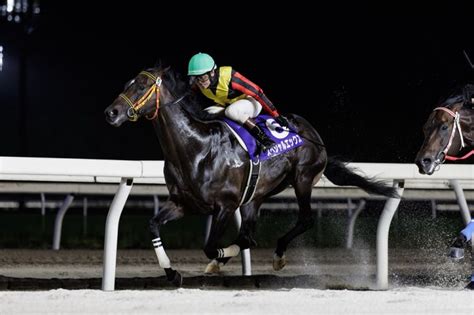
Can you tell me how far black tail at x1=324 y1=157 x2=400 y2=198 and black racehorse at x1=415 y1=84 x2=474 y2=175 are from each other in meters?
0.87

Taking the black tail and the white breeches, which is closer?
the white breeches

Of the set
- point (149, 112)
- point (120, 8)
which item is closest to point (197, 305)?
point (149, 112)

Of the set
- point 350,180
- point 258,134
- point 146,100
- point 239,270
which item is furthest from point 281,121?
point 239,270

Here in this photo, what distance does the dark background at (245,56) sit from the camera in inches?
754

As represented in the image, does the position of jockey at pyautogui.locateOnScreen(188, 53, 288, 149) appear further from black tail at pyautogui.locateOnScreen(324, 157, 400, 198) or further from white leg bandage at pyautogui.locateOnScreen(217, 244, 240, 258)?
black tail at pyautogui.locateOnScreen(324, 157, 400, 198)

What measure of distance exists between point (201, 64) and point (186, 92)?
0.21m

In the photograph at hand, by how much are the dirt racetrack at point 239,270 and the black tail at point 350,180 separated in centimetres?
65

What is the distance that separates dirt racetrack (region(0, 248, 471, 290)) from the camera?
669 cm

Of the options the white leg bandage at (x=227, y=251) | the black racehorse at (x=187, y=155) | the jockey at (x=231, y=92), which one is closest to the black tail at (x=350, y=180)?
the jockey at (x=231, y=92)

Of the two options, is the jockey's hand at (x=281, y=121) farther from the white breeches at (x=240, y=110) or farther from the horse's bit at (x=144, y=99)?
the horse's bit at (x=144, y=99)

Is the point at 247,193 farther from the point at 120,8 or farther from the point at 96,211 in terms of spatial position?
the point at 120,8

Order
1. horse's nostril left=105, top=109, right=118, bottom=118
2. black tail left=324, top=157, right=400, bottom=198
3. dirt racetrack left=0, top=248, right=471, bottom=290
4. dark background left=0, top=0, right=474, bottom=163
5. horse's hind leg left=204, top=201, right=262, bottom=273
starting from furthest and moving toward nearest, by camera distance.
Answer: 1. dark background left=0, top=0, right=474, bottom=163
2. black tail left=324, top=157, right=400, bottom=198
3. dirt racetrack left=0, top=248, right=471, bottom=290
4. horse's hind leg left=204, top=201, right=262, bottom=273
5. horse's nostril left=105, top=109, right=118, bottom=118

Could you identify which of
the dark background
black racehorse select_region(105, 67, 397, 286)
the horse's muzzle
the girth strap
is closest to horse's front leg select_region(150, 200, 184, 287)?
black racehorse select_region(105, 67, 397, 286)

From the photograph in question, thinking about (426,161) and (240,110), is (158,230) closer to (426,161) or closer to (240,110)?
Answer: (240,110)
